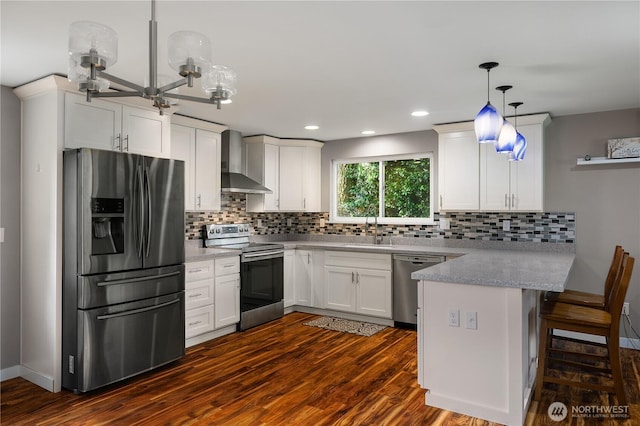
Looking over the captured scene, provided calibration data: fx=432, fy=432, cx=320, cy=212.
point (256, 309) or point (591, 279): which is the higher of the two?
point (591, 279)

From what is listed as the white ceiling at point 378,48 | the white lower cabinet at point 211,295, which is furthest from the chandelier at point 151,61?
the white lower cabinet at point 211,295

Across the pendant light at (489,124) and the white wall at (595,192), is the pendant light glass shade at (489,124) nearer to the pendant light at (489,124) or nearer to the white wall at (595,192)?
the pendant light at (489,124)

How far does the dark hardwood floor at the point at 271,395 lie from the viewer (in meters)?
2.66

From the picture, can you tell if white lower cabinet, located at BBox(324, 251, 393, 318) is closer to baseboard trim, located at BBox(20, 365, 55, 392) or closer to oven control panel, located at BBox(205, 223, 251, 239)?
oven control panel, located at BBox(205, 223, 251, 239)

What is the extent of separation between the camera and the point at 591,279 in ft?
13.7

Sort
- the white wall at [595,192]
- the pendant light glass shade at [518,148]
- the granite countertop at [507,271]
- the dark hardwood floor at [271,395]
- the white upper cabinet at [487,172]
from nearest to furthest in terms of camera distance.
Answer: the granite countertop at [507,271] < the dark hardwood floor at [271,395] < the pendant light glass shade at [518,148] < the white wall at [595,192] < the white upper cabinet at [487,172]

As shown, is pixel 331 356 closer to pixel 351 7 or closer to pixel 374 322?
pixel 374 322

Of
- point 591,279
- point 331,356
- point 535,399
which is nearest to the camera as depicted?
point 535,399

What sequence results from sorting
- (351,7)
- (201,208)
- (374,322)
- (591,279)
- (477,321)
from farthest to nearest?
(374,322) < (201,208) < (591,279) < (477,321) < (351,7)

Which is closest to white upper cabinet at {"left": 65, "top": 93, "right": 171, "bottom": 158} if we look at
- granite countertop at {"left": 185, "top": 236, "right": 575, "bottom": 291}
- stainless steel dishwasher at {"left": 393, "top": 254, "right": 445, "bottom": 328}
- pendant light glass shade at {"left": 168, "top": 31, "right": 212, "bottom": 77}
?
granite countertop at {"left": 185, "top": 236, "right": 575, "bottom": 291}

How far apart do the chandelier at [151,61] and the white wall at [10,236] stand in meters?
2.04

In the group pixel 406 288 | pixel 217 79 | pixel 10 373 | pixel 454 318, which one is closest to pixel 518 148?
pixel 454 318

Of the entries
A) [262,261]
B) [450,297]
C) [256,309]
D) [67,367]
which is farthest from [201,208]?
[450,297]

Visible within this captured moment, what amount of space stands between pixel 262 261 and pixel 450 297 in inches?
98.9
